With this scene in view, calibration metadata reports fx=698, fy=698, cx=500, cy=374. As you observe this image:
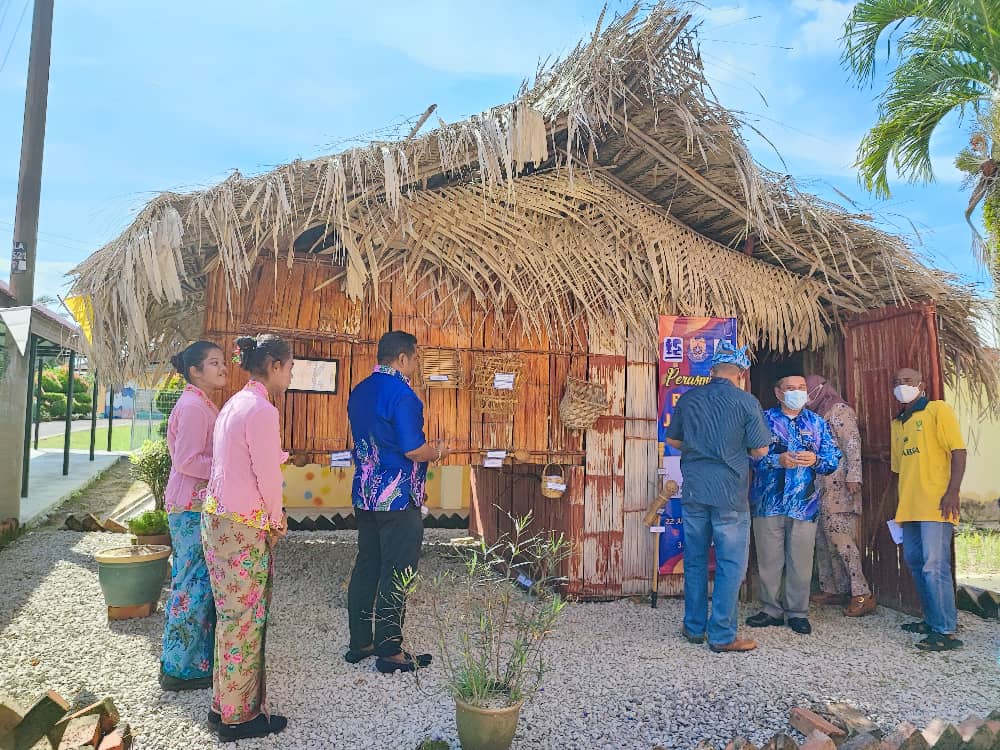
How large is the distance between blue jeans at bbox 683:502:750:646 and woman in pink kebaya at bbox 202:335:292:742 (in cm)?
259

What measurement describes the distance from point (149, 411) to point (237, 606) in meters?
14.1

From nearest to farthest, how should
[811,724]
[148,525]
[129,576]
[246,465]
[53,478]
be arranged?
[246,465] < [811,724] < [129,576] < [148,525] < [53,478]

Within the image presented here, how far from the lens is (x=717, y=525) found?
429 cm

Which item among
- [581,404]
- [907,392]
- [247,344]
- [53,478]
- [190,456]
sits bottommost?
[53,478]

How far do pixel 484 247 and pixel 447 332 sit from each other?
2.15 feet

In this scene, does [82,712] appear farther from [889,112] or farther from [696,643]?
[889,112]

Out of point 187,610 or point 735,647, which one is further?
point 735,647

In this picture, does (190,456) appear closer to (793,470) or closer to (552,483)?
(552,483)

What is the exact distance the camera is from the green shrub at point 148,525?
5570 mm

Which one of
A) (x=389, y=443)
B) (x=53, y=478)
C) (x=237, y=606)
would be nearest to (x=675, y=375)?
(x=389, y=443)

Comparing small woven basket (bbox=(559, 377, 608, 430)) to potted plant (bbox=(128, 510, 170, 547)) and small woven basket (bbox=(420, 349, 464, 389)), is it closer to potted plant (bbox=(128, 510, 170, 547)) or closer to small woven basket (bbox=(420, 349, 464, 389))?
small woven basket (bbox=(420, 349, 464, 389))

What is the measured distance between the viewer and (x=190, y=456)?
3469mm

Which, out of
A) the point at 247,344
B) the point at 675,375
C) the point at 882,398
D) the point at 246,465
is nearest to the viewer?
the point at 246,465

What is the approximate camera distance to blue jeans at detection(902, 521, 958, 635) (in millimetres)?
4477
